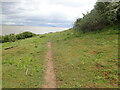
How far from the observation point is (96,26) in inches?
755

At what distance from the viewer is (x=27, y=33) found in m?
40.5

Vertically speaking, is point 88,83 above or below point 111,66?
below

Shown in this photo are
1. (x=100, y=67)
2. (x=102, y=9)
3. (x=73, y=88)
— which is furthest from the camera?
(x=102, y=9)

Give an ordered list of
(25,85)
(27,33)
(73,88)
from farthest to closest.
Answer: (27,33)
(25,85)
(73,88)

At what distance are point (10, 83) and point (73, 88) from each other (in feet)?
11.0

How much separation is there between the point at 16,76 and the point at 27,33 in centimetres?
3541

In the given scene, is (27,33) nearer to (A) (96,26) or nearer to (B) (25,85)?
(A) (96,26)

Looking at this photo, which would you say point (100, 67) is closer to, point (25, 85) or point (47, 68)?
point (47, 68)

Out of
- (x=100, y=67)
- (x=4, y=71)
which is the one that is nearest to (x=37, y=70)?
(x=4, y=71)

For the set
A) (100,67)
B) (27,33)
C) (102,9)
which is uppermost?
(102,9)

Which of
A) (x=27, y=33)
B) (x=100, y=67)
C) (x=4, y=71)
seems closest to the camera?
(x=100, y=67)

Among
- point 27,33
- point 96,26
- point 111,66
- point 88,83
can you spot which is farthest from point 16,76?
point 27,33

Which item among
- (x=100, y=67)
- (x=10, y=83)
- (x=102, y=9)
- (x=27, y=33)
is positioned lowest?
(x=10, y=83)

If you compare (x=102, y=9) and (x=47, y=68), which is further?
(x=102, y=9)
